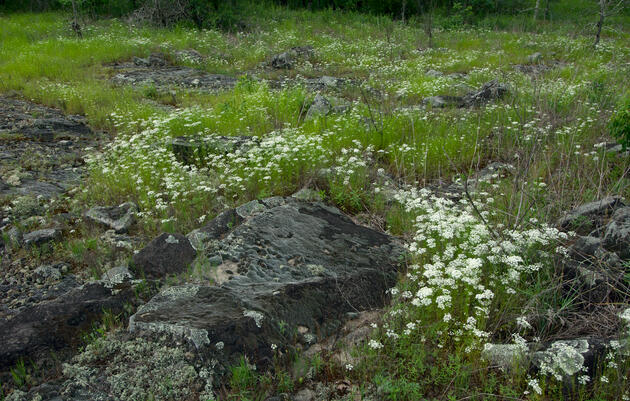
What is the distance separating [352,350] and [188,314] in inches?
50.4

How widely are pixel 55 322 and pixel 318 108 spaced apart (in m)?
6.24

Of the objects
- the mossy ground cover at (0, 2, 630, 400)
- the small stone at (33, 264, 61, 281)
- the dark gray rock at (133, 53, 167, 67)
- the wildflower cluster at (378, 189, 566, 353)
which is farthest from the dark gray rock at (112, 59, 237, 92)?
the wildflower cluster at (378, 189, 566, 353)

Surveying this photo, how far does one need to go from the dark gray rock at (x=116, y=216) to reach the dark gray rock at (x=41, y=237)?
0.48 meters

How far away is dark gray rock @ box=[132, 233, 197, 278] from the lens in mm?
4184

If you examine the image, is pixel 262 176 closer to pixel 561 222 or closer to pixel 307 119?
pixel 307 119

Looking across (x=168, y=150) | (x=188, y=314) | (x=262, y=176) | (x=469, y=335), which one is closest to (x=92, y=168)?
(x=168, y=150)

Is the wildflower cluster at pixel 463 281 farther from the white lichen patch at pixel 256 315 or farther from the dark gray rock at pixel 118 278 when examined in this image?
the dark gray rock at pixel 118 278

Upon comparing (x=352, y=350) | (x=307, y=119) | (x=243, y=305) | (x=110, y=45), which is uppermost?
(x=110, y=45)

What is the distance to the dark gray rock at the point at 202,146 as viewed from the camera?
7030 mm

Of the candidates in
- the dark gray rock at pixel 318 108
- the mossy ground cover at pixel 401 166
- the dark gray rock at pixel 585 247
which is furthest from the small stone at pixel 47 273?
the dark gray rock at pixel 318 108

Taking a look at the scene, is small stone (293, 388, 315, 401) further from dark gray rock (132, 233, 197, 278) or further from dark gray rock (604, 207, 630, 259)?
dark gray rock (604, 207, 630, 259)

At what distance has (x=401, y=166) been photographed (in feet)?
21.8

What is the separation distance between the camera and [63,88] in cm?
1138

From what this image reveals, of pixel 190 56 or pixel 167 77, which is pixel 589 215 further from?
pixel 190 56
